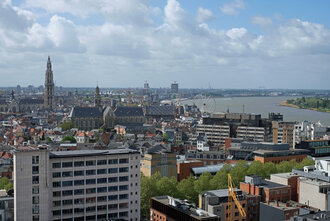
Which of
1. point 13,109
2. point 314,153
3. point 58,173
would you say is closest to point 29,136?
point 314,153

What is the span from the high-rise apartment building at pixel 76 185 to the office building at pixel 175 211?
2.45 metres

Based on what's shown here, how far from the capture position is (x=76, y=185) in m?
21.8

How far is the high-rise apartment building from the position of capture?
2030 cm

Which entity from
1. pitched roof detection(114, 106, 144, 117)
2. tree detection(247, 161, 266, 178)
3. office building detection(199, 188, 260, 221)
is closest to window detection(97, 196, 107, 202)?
office building detection(199, 188, 260, 221)

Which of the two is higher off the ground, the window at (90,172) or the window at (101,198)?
the window at (90,172)

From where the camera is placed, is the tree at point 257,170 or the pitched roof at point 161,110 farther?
the pitched roof at point 161,110

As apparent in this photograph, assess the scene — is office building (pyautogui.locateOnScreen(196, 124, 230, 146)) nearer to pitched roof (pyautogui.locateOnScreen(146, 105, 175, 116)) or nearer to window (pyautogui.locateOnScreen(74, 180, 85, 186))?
window (pyautogui.locateOnScreen(74, 180, 85, 186))

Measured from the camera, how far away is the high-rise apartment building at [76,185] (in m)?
20.3

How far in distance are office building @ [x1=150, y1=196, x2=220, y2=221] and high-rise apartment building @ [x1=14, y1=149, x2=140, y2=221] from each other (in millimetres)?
2450

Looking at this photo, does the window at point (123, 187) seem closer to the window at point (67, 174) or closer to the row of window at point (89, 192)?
the row of window at point (89, 192)

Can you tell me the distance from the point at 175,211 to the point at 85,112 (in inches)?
2259

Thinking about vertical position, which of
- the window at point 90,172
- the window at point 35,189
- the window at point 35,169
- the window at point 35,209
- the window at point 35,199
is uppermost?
the window at point 35,169

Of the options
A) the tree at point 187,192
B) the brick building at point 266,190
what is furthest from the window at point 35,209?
the brick building at point 266,190

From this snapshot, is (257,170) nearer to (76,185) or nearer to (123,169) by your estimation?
(123,169)
